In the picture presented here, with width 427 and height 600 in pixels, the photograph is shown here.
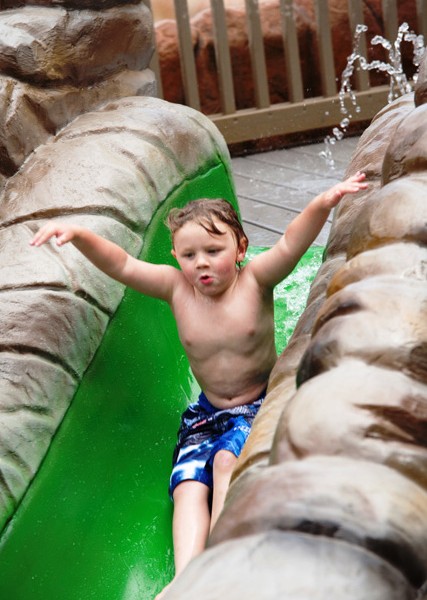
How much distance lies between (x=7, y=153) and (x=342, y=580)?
7.01ft

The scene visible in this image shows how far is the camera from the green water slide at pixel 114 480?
2.14 meters

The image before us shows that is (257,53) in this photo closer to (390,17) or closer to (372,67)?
(372,67)

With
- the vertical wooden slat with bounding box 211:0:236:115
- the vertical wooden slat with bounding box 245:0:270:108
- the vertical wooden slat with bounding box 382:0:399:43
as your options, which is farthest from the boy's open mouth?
the vertical wooden slat with bounding box 382:0:399:43

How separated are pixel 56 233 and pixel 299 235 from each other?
1.77 feet

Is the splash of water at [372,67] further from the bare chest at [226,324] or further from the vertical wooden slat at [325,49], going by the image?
the bare chest at [226,324]

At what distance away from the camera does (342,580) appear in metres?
1.00

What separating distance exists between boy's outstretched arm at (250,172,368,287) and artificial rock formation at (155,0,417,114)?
3.99m

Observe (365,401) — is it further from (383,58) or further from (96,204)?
(383,58)

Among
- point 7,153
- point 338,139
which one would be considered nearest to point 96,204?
point 7,153

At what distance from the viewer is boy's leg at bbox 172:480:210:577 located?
7.00 ft

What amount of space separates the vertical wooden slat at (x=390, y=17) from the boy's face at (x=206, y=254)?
418 cm

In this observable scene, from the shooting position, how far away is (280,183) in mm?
5473

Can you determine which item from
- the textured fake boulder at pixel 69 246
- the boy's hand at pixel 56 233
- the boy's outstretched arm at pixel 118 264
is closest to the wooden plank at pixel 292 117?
the textured fake boulder at pixel 69 246

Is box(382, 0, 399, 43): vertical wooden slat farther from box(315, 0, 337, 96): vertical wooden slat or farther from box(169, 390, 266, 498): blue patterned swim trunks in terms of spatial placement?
box(169, 390, 266, 498): blue patterned swim trunks
